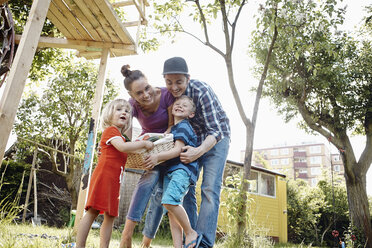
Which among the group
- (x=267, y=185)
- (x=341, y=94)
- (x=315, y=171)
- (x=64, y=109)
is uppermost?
(x=315, y=171)

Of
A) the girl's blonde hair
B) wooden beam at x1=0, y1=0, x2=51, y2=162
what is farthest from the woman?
wooden beam at x1=0, y1=0, x2=51, y2=162

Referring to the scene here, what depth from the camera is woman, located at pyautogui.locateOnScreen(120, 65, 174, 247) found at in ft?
7.89

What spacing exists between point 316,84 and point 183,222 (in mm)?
9464

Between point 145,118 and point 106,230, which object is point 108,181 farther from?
point 145,118

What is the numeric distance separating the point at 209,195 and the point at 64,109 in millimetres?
8230

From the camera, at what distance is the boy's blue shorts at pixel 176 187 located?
2.10 m

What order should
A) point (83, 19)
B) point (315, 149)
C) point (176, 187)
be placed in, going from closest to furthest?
point (176, 187)
point (83, 19)
point (315, 149)

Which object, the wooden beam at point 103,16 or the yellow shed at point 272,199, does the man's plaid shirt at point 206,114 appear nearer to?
the wooden beam at point 103,16

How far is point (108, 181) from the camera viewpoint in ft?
7.05

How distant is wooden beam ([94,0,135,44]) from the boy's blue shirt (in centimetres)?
170

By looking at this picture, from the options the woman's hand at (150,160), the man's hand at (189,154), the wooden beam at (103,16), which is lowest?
the woman's hand at (150,160)

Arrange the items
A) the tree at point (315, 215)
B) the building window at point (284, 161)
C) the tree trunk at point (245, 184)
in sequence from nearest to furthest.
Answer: the tree trunk at point (245, 184)
the tree at point (315, 215)
the building window at point (284, 161)

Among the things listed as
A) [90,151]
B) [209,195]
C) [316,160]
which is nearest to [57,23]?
[90,151]

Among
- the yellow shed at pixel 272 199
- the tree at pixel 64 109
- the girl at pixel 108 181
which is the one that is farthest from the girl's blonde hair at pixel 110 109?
the yellow shed at pixel 272 199
